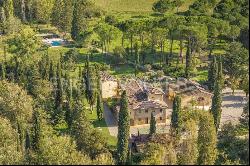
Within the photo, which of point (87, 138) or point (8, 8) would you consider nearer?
point (87, 138)

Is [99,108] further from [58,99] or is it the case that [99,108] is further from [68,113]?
[58,99]

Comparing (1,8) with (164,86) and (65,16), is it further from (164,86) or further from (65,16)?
(164,86)

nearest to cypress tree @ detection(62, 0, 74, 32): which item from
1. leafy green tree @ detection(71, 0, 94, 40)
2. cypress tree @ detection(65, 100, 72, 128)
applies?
leafy green tree @ detection(71, 0, 94, 40)

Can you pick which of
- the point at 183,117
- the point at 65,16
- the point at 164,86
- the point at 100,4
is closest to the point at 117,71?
the point at 164,86

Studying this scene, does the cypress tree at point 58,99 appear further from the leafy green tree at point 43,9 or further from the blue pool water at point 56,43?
the leafy green tree at point 43,9

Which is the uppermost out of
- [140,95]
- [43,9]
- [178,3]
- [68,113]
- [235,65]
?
[178,3]

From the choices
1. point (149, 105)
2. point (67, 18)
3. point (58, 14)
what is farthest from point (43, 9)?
point (149, 105)

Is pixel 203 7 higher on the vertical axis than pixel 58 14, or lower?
higher
